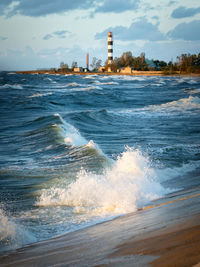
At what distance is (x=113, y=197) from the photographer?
5.88 m

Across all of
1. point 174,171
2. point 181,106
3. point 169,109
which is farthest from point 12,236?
point 181,106

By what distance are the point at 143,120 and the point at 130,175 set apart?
1227 centimetres

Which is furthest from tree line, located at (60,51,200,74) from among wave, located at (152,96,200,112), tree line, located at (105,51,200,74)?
wave, located at (152,96,200,112)

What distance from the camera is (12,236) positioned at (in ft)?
14.6

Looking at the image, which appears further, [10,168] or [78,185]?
[10,168]

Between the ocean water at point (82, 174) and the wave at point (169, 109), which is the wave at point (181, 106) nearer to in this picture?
the wave at point (169, 109)

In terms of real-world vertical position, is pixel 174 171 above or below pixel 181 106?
below

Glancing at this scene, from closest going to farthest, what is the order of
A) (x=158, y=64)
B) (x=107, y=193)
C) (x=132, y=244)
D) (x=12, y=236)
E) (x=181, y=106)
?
(x=132, y=244) → (x=12, y=236) → (x=107, y=193) → (x=181, y=106) → (x=158, y=64)

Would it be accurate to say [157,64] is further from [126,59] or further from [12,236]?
[12,236]

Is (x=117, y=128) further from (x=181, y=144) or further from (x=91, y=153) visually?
(x=91, y=153)

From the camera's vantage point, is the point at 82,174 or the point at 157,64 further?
the point at 157,64

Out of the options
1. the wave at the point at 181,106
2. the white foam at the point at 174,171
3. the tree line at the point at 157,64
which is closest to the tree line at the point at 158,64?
the tree line at the point at 157,64

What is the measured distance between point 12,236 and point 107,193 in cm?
214

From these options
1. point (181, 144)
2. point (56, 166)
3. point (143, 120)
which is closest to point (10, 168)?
point (56, 166)
